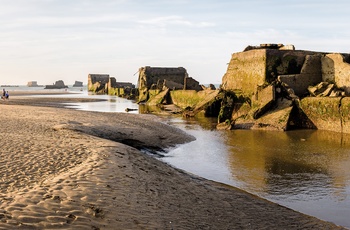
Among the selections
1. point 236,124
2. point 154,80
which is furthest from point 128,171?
point 154,80

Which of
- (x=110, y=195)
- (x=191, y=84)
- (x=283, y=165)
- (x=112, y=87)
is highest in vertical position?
(x=112, y=87)

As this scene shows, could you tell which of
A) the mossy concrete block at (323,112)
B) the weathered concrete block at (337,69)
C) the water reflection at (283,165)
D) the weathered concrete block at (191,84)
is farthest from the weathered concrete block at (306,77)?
the weathered concrete block at (191,84)

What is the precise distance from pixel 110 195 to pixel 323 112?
12.6 meters

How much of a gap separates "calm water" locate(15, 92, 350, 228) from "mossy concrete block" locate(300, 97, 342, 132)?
2.02ft

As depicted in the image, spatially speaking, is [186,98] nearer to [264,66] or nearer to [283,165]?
[264,66]

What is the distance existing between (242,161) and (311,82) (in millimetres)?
9926

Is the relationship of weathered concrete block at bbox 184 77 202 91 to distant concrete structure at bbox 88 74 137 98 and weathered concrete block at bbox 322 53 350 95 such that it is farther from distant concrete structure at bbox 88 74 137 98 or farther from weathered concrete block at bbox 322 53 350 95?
distant concrete structure at bbox 88 74 137 98

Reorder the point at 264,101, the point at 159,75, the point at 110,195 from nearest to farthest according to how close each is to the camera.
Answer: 1. the point at 110,195
2. the point at 264,101
3. the point at 159,75

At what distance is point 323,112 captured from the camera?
50.2 ft

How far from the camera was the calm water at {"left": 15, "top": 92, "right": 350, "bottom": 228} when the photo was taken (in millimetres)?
6508

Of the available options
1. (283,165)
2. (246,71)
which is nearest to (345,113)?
(283,165)

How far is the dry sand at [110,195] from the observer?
4.36 metres

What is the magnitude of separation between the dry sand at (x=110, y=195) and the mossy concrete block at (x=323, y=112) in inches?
372

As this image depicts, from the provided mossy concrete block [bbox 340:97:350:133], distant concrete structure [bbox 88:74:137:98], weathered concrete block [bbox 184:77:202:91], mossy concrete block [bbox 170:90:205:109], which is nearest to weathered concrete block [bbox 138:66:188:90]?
distant concrete structure [bbox 88:74:137:98]
